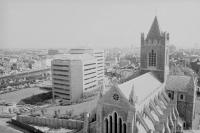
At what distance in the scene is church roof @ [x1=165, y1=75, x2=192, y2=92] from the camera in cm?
4235

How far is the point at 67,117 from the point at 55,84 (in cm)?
2757

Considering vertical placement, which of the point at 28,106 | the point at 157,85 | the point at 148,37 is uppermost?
the point at 148,37

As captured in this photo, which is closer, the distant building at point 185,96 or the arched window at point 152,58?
the distant building at point 185,96

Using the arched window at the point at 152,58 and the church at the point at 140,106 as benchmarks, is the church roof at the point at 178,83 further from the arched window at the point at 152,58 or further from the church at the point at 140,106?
the arched window at the point at 152,58

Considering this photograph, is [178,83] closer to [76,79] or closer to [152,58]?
[152,58]

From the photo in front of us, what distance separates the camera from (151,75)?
136 ft

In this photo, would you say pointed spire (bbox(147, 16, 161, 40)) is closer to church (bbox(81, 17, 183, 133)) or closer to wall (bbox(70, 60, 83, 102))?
church (bbox(81, 17, 183, 133))

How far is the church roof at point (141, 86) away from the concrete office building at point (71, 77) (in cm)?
3468

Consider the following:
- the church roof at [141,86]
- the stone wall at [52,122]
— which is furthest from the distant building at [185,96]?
the stone wall at [52,122]

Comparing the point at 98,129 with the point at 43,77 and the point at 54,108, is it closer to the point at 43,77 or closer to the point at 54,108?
the point at 54,108

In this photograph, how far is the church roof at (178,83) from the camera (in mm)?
42347

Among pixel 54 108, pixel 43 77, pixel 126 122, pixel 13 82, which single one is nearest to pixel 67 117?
pixel 54 108

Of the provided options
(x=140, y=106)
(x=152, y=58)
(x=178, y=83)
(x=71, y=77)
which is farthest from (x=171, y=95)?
(x=71, y=77)

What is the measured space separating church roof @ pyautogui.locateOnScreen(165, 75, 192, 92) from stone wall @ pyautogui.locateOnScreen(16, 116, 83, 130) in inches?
814
